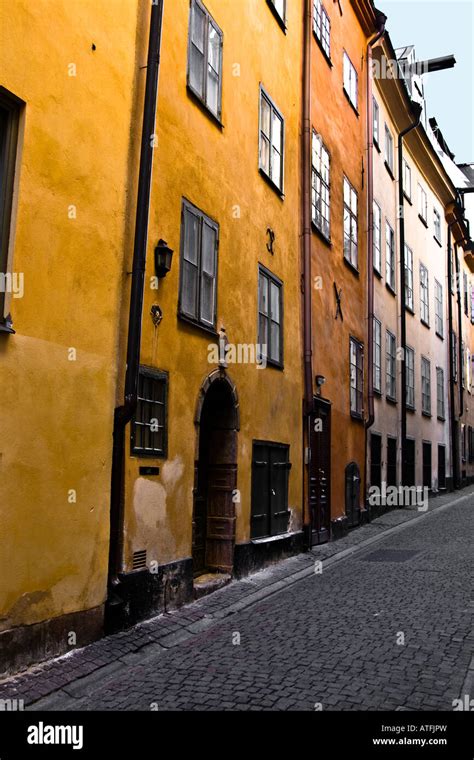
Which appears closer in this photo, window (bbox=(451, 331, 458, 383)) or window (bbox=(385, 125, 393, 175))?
window (bbox=(385, 125, 393, 175))

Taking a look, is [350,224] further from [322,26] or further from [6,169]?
[6,169]

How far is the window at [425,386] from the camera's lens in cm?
2428

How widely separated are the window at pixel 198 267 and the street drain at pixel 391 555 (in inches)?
197

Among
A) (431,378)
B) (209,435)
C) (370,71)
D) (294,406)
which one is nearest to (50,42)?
(209,435)

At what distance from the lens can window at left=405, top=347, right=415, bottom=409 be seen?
2208cm

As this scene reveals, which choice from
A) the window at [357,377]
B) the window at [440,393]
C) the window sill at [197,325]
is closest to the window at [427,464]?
the window at [440,393]

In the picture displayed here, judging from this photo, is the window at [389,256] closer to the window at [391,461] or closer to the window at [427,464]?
the window at [391,461]

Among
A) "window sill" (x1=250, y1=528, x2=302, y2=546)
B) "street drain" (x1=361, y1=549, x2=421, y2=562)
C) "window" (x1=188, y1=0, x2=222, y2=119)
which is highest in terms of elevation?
"window" (x1=188, y1=0, x2=222, y2=119)

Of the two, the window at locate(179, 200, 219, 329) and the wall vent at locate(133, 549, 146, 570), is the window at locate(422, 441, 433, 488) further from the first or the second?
the wall vent at locate(133, 549, 146, 570)

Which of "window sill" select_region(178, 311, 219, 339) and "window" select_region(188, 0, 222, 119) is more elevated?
"window" select_region(188, 0, 222, 119)

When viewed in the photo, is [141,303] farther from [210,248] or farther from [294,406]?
[294,406]

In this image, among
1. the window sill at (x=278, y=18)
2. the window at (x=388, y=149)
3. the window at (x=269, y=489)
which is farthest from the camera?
the window at (x=388, y=149)

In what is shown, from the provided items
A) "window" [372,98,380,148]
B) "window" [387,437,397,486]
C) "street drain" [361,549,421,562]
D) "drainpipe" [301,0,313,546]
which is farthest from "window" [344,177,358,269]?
"street drain" [361,549,421,562]

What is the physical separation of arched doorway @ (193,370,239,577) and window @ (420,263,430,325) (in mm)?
15951
